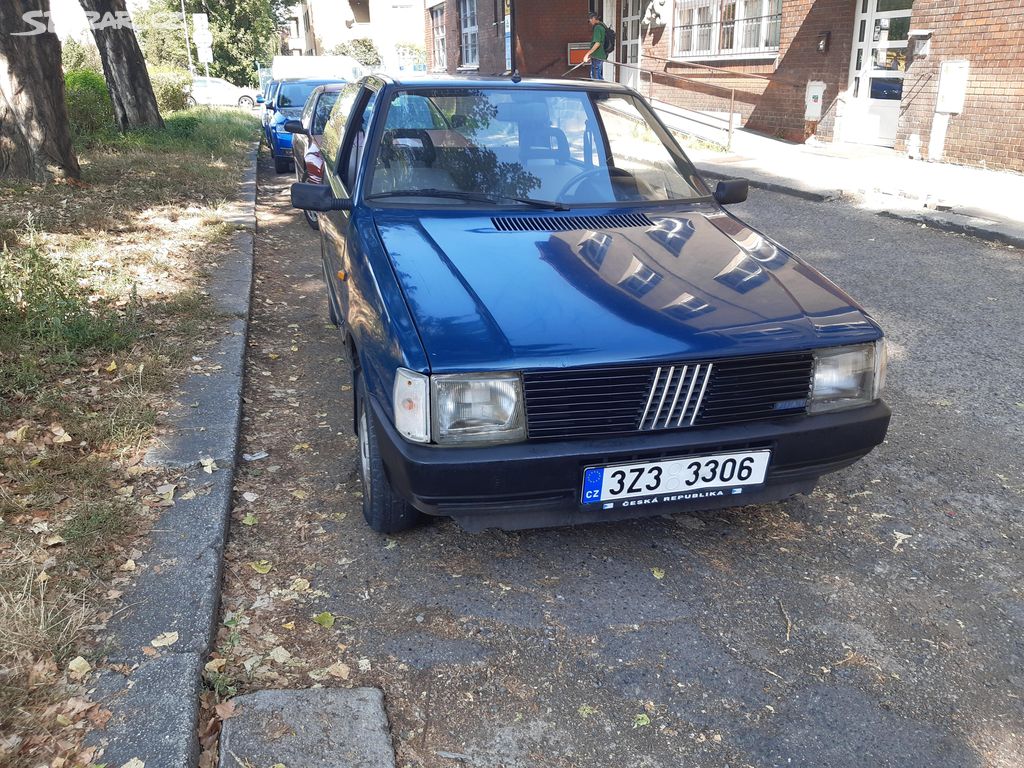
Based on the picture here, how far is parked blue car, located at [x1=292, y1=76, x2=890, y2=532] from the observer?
2.64 meters

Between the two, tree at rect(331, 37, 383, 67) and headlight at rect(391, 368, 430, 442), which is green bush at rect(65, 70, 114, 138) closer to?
headlight at rect(391, 368, 430, 442)

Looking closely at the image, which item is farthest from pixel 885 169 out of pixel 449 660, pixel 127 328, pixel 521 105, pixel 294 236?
pixel 449 660

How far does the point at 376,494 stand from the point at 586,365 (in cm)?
100

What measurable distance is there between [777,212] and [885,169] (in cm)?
299

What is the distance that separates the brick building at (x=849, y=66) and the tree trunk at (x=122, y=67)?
9948 mm

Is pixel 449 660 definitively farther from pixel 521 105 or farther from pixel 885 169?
pixel 885 169

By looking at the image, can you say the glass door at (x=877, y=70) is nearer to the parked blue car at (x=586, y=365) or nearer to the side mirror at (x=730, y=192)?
the side mirror at (x=730, y=192)

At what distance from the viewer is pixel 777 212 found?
31.3ft

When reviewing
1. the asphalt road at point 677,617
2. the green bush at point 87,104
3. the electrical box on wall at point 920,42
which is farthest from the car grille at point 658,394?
the green bush at point 87,104

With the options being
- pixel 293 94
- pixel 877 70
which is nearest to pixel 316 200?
pixel 293 94

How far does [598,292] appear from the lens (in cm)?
298

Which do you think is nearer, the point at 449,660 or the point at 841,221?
the point at 449,660

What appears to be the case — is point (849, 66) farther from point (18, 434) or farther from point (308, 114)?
point (18, 434)

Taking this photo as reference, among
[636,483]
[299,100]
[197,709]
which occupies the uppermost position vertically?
[299,100]
